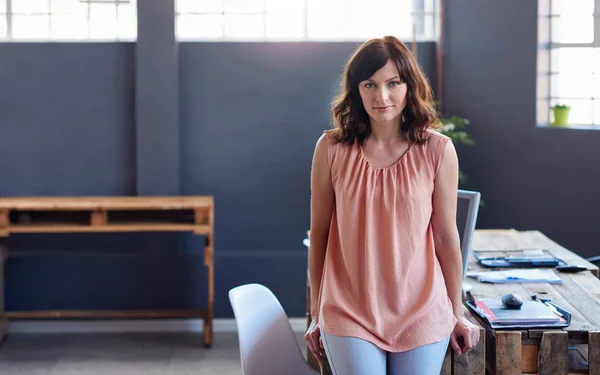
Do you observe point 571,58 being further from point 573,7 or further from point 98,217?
point 98,217

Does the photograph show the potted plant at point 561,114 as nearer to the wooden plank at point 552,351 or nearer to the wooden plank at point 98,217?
the wooden plank at point 98,217

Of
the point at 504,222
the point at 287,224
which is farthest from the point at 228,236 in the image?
the point at 504,222

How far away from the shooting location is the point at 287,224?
6.37 m

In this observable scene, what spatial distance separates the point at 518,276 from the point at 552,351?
39.2 inches

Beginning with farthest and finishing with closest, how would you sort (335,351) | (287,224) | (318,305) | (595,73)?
(287,224) < (595,73) < (318,305) < (335,351)

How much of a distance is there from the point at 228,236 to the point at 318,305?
410 cm

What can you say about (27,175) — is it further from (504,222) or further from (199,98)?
(504,222)

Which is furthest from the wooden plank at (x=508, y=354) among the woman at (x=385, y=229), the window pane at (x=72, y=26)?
the window pane at (x=72, y=26)

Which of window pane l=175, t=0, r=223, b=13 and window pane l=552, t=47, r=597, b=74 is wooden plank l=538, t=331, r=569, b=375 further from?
window pane l=175, t=0, r=223, b=13

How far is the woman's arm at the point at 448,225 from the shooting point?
7.47ft

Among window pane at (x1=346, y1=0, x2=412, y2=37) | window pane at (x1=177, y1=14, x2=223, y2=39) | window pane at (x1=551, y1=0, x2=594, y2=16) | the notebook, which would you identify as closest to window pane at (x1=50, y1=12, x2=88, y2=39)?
window pane at (x1=177, y1=14, x2=223, y2=39)

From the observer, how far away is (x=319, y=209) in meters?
2.31

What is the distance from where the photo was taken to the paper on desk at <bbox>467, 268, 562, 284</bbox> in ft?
11.7

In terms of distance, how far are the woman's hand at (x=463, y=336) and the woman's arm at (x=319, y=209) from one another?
1.37 feet
